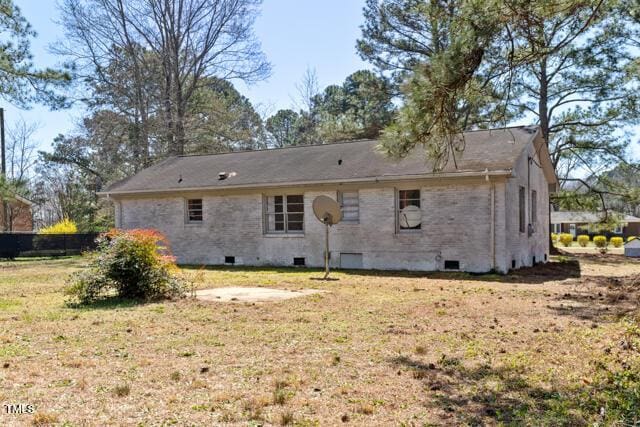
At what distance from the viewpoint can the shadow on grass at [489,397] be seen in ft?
12.0

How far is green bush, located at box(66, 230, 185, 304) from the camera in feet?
30.0

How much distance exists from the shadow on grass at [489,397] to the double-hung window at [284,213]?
487 inches

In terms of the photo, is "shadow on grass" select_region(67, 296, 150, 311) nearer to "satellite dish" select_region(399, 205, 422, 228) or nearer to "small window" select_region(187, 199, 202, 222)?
"satellite dish" select_region(399, 205, 422, 228)

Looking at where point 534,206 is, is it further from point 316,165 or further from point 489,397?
point 489,397

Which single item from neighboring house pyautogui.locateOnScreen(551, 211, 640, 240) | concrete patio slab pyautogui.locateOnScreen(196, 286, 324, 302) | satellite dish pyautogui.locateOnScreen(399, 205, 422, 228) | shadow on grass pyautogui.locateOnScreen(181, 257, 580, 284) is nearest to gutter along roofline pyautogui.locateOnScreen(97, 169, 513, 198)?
satellite dish pyautogui.locateOnScreen(399, 205, 422, 228)

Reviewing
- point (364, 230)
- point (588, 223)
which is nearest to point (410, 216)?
point (364, 230)

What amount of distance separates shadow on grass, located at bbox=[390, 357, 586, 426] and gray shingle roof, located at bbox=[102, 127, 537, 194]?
28.0ft

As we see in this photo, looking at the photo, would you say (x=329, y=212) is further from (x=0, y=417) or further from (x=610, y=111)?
(x=610, y=111)

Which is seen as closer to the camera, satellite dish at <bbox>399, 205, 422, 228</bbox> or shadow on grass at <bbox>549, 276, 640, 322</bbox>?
shadow on grass at <bbox>549, 276, 640, 322</bbox>

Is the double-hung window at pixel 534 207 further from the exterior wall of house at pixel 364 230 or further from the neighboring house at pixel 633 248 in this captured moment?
the neighboring house at pixel 633 248

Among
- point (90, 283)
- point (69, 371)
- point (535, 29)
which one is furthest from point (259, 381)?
point (90, 283)

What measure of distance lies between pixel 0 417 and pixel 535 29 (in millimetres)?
6570

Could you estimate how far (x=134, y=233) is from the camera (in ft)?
31.1

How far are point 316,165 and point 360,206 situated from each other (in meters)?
2.70
